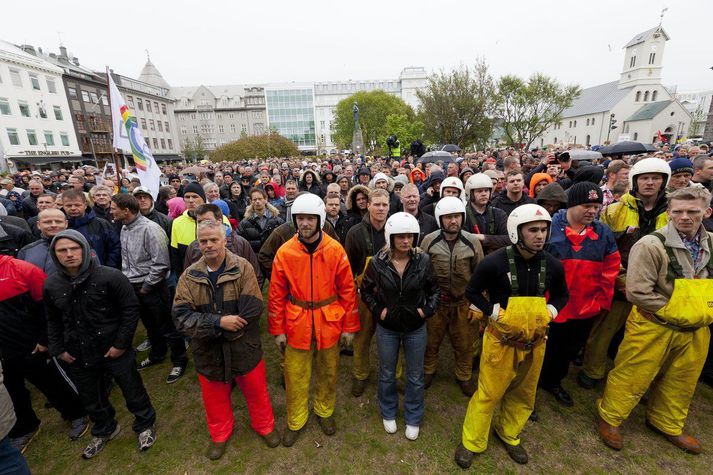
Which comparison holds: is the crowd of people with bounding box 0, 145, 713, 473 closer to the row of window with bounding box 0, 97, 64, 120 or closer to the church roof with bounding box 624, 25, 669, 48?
the row of window with bounding box 0, 97, 64, 120

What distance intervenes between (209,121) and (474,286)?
8831cm

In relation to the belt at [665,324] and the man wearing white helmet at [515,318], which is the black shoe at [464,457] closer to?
the man wearing white helmet at [515,318]

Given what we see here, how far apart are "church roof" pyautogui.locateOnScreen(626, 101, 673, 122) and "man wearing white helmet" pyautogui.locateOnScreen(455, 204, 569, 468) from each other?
75462 mm

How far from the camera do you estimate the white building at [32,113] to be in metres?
32.4

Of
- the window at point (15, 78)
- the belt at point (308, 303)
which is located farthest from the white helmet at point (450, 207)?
the window at point (15, 78)

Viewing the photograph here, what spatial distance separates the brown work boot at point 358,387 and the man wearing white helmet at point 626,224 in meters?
2.79

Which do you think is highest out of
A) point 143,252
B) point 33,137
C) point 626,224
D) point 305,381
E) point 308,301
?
point 33,137

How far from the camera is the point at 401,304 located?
3.05m

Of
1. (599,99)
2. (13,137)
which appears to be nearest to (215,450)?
(13,137)

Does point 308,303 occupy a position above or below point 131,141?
below

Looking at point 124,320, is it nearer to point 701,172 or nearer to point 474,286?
point 474,286

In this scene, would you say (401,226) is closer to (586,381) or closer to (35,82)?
(586,381)

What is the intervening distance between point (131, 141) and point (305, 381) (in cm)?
693

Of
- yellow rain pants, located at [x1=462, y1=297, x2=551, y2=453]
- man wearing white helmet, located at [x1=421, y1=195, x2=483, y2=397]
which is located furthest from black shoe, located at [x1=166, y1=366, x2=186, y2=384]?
yellow rain pants, located at [x1=462, y1=297, x2=551, y2=453]
